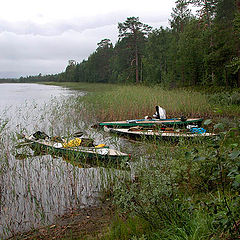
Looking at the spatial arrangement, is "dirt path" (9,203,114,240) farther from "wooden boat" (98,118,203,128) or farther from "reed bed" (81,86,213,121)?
"reed bed" (81,86,213,121)

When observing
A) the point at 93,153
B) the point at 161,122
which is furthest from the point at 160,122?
the point at 93,153

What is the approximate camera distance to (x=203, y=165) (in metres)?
3.85

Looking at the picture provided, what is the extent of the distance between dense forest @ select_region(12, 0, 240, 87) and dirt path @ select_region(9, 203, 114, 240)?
10.3m

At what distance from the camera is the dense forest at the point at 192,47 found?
20017 millimetres

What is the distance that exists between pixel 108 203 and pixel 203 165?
1.84m

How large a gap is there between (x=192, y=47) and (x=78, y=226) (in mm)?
24880

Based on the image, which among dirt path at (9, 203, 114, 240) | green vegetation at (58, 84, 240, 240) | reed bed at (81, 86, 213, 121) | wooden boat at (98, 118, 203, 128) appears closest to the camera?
green vegetation at (58, 84, 240, 240)

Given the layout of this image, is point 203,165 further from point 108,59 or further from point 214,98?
point 108,59

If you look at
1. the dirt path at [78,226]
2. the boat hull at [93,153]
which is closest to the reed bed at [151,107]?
the boat hull at [93,153]

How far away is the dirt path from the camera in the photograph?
344 centimetres

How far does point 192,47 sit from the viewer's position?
82.9 feet

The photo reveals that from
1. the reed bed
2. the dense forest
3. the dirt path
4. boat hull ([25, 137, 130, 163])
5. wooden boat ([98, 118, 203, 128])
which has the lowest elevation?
the dirt path

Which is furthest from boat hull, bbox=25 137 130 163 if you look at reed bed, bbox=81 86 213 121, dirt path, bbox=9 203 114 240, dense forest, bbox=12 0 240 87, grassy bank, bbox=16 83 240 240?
dense forest, bbox=12 0 240 87

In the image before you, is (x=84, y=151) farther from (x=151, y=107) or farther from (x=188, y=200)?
(x=151, y=107)
